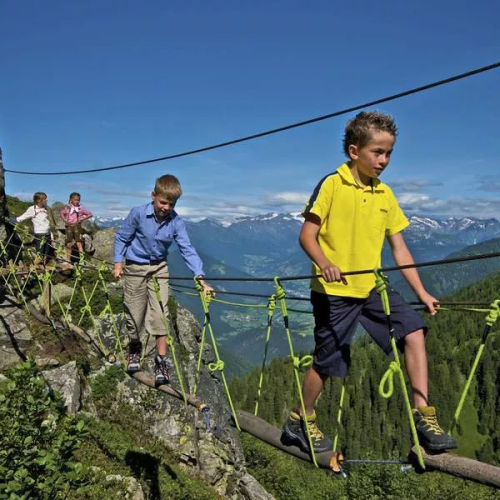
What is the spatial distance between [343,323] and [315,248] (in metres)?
0.80

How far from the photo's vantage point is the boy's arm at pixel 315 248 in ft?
12.9

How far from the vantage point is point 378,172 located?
14.1 ft

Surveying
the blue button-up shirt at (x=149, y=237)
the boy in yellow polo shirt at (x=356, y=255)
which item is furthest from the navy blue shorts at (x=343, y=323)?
the blue button-up shirt at (x=149, y=237)

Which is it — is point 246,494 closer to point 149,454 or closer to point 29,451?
point 149,454

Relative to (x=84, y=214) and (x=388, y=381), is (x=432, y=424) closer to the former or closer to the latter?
(x=388, y=381)

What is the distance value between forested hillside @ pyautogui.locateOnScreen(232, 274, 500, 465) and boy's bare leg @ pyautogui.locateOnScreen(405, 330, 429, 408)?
9894 cm

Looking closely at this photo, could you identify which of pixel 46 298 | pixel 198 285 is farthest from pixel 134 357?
pixel 46 298

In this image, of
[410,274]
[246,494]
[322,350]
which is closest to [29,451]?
[322,350]

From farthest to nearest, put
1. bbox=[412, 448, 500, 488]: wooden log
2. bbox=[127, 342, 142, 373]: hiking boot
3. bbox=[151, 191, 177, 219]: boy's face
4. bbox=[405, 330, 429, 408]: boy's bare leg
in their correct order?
1. bbox=[127, 342, 142, 373]: hiking boot
2. bbox=[151, 191, 177, 219]: boy's face
3. bbox=[405, 330, 429, 408]: boy's bare leg
4. bbox=[412, 448, 500, 488]: wooden log

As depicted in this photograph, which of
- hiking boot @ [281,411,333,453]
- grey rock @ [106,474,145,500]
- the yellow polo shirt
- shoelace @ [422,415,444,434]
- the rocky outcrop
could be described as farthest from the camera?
the rocky outcrop

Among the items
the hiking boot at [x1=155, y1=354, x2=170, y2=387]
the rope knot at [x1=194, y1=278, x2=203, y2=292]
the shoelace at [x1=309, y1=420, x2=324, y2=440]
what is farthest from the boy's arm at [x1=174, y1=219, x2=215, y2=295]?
the shoelace at [x1=309, y1=420, x2=324, y2=440]

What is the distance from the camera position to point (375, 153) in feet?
13.9

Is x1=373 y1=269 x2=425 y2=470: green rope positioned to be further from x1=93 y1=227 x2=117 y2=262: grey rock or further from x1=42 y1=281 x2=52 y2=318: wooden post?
x1=93 y1=227 x2=117 y2=262: grey rock

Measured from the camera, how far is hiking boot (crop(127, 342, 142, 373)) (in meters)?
7.93
